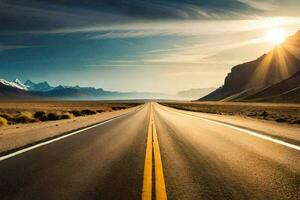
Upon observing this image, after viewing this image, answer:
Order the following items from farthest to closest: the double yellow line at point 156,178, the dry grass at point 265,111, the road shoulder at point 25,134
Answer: the dry grass at point 265,111
the road shoulder at point 25,134
the double yellow line at point 156,178

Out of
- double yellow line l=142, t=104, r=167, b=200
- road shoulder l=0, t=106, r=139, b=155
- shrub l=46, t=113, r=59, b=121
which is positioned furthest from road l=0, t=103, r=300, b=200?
shrub l=46, t=113, r=59, b=121

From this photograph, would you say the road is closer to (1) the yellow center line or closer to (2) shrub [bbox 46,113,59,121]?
(1) the yellow center line

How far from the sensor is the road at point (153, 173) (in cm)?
566

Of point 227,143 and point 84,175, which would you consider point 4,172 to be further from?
point 227,143

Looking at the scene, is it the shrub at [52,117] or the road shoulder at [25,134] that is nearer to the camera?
the road shoulder at [25,134]

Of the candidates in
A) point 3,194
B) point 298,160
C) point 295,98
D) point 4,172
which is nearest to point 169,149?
point 298,160

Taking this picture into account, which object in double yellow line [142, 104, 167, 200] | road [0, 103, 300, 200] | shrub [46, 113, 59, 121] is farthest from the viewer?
shrub [46, 113, 59, 121]

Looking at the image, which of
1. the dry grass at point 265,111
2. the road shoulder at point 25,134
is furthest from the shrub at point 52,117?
the dry grass at point 265,111

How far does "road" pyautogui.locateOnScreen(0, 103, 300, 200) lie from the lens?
566 cm

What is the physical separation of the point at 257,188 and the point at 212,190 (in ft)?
2.56

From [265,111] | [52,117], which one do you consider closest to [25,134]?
[52,117]

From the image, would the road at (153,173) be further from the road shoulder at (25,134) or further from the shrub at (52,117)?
the shrub at (52,117)

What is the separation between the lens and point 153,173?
7230mm

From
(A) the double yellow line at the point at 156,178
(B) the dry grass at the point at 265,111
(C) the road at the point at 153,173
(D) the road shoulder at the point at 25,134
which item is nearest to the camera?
(A) the double yellow line at the point at 156,178
